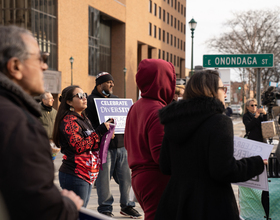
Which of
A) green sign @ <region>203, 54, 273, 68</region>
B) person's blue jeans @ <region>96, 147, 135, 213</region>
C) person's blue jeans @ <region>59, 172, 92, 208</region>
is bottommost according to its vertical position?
person's blue jeans @ <region>96, 147, 135, 213</region>

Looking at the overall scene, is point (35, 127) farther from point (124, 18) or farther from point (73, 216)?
point (124, 18)

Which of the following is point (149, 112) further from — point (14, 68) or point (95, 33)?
point (95, 33)

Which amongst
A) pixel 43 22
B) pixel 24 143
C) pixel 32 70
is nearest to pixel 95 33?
pixel 43 22

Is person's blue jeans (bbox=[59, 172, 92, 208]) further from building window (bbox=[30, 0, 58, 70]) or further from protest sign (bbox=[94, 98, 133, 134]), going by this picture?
building window (bbox=[30, 0, 58, 70])

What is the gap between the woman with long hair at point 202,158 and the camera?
2324mm

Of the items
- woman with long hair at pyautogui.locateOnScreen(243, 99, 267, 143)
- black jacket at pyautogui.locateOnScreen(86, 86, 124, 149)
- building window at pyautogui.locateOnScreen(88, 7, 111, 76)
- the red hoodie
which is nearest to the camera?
the red hoodie

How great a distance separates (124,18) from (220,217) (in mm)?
48388

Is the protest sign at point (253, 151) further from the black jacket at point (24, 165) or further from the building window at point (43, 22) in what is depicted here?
the building window at point (43, 22)

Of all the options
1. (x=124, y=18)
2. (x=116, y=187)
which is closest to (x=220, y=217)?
(x=116, y=187)

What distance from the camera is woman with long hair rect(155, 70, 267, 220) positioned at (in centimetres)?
232

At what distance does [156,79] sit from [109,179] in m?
2.89

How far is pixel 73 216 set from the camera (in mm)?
1503

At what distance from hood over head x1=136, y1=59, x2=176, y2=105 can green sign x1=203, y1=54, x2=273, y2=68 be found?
7.40m

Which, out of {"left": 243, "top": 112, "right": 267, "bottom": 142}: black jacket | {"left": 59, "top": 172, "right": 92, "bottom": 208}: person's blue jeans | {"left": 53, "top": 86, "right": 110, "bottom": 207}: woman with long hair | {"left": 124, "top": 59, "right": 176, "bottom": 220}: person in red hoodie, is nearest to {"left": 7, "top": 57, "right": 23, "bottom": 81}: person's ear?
{"left": 124, "top": 59, "right": 176, "bottom": 220}: person in red hoodie
